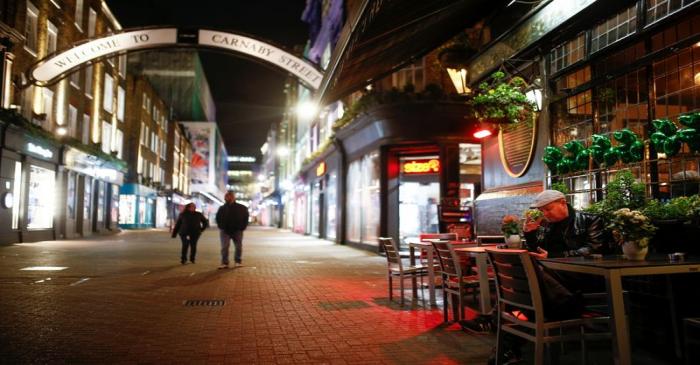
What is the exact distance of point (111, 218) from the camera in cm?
3434

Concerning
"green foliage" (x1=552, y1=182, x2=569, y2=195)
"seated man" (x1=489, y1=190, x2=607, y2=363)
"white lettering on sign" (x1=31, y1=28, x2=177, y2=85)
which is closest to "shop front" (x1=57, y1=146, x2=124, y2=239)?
"white lettering on sign" (x1=31, y1=28, x2=177, y2=85)

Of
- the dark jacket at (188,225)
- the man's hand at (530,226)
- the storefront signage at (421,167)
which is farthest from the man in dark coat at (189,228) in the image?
the man's hand at (530,226)

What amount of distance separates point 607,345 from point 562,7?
190 inches

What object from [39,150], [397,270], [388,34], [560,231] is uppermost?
[388,34]

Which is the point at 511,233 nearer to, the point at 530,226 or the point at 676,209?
the point at 530,226

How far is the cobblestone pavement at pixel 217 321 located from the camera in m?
5.11

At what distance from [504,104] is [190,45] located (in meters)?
10.1

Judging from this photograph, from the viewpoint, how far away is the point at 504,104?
27.4 ft

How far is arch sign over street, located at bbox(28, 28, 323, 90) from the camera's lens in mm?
14859

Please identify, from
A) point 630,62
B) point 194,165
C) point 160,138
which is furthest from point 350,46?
point 194,165

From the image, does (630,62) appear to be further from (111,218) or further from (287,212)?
(287,212)

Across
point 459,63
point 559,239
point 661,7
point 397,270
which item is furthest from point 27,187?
point 661,7

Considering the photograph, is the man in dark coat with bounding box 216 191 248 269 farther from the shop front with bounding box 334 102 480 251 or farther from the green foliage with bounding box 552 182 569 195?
the green foliage with bounding box 552 182 569 195

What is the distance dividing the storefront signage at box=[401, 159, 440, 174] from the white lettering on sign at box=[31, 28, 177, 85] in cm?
840
